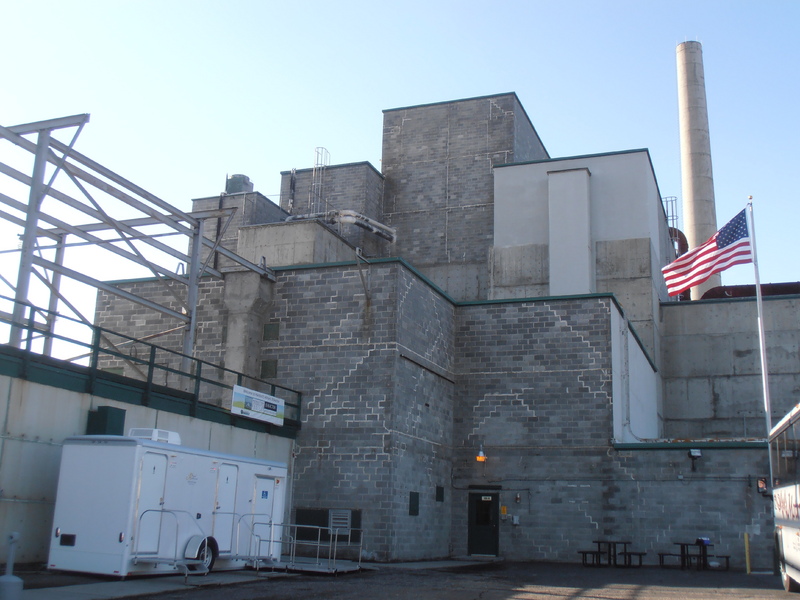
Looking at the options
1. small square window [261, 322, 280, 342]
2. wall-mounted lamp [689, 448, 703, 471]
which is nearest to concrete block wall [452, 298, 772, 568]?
wall-mounted lamp [689, 448, 703, 471]

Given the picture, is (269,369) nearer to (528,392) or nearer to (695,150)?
(528,392)

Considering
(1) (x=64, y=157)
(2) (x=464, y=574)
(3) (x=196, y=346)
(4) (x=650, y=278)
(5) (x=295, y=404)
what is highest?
(4) (x=650, y=278)

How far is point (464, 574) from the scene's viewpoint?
1927cm

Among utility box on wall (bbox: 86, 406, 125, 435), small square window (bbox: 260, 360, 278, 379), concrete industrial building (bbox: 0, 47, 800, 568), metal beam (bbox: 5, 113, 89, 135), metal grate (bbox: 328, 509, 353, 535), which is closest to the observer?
utility box on wall (bbox: 86, 406, 125, 435)

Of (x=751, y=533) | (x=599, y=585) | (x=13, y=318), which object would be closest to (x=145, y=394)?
(x=13, y=318)

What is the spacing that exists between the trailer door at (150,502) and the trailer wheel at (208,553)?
4.21 ft

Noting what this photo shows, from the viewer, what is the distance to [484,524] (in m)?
26.4

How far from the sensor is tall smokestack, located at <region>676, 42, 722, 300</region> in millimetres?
57000

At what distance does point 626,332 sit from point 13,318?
20.2 m

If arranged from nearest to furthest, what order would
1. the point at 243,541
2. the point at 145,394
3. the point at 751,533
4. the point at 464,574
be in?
Result: 1. the point at 243,541
2. the point at 145,394
3. the point at 464,574
4. the point at 751,533

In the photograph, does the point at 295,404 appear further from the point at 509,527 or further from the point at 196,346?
the point at 509,527

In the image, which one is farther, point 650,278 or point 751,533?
point 650,278

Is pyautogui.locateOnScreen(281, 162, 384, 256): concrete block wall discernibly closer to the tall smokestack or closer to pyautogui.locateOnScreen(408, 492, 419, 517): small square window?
pyautogui.locateOnScreen(408, 492, 419, 517): small square window

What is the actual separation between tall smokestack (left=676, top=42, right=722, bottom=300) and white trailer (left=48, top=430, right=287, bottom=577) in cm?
4766
